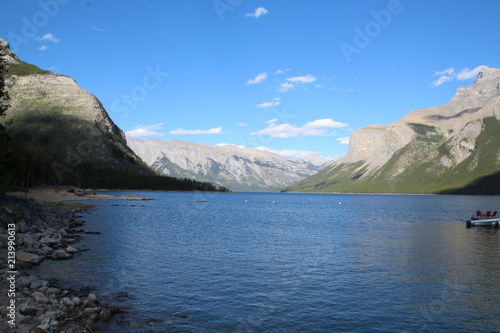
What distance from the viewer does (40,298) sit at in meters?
24.7

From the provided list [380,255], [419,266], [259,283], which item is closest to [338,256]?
[380,255]

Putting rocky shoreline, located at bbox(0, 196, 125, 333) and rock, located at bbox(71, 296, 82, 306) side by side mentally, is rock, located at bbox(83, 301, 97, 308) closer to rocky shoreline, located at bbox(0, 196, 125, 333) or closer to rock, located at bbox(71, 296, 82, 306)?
rocky shoreline, located at bbox(0, 196, 125, 333)

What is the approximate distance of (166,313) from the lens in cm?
2597

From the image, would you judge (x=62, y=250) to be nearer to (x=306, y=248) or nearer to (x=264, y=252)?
(x=264, y=252)

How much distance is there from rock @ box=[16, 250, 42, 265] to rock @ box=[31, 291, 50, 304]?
42.3 ft

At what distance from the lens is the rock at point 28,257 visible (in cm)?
3605

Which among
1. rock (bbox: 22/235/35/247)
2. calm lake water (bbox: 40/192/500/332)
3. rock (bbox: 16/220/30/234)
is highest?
rock (bbox: 16/220/30/234)

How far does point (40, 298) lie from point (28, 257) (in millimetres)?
14537

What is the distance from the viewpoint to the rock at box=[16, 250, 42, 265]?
118 feet

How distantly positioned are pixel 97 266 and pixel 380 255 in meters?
36.2

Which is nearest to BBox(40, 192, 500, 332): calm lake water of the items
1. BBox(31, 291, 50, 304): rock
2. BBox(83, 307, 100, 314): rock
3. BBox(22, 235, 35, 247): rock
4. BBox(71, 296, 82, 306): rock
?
BBox(83, 307, 100, 314): rock

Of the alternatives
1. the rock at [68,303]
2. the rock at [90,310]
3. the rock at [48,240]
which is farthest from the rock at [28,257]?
the rock at [90,310]

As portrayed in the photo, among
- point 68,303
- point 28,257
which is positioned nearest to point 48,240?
point 28,257

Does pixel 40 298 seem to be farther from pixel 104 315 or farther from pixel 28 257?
pixel 28 257
